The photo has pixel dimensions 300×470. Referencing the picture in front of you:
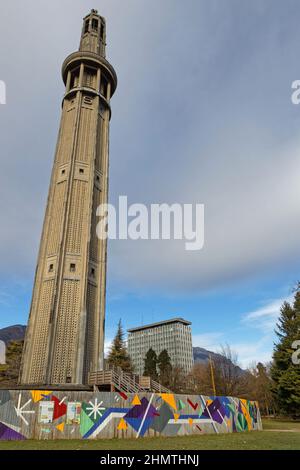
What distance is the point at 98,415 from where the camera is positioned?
14969 mm

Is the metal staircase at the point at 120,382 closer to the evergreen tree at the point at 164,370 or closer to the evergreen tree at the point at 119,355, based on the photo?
the evergreen tree at the point at 119,355

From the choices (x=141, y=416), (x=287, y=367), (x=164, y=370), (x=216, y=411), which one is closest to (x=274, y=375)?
(x=287, y=367)

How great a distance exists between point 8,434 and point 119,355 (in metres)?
44.5

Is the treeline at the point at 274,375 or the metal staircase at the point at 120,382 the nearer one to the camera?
the metal staircase at the point at 120,382

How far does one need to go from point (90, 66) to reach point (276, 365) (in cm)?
4443

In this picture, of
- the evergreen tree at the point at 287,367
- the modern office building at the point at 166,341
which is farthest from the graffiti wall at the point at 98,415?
the modern office building at the point at 166,341

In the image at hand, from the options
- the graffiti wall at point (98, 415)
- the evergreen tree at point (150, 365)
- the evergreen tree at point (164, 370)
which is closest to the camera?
the graffiti wall at point (98, 415)

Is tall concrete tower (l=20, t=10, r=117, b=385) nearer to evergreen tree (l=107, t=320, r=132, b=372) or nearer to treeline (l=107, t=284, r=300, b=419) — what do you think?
treeline (l=107, t=284, r=300, b=419)

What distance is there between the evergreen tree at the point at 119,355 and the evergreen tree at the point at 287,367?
1013 inches

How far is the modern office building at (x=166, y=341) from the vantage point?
150m

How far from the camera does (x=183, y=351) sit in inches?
5955
